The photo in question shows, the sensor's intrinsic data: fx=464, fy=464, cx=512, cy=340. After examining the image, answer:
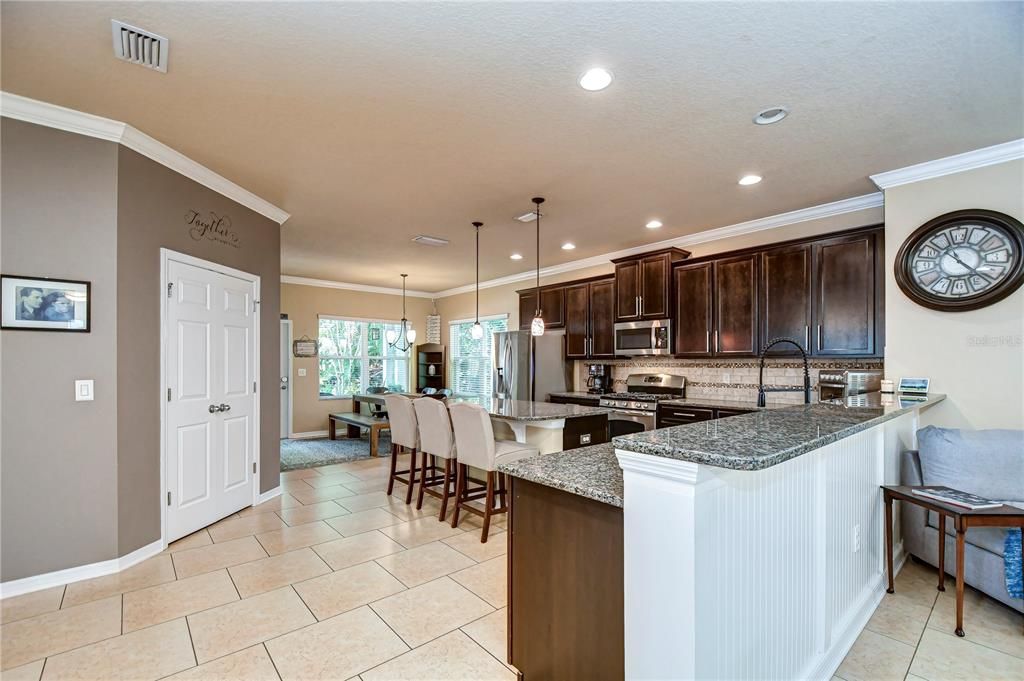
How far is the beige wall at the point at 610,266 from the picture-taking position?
161 inches

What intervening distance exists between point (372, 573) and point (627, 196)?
11.1ft

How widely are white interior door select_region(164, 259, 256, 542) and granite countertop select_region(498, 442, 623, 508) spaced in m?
2.81

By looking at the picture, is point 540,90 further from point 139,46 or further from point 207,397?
point 207,397

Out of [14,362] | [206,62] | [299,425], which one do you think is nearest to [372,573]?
[14,362]

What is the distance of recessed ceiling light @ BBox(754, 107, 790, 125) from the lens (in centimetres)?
256

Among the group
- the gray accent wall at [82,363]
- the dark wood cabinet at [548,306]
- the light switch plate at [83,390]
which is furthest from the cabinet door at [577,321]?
the light switch plate at [83,390]

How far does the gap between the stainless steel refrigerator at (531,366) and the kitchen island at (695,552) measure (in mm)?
4023

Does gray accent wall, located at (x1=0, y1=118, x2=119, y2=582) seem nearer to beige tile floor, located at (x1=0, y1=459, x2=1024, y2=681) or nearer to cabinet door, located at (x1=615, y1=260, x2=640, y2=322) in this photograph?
beige tile floor, located at (x1=0, y1=459, x2=1024, y2=681)

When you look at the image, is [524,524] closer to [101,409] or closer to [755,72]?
[755,72]

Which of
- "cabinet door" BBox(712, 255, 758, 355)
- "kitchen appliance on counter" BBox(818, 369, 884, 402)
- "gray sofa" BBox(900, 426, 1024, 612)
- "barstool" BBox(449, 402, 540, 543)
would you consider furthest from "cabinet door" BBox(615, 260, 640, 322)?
"gray sofa" BBox(900, 426, 1024, 612)

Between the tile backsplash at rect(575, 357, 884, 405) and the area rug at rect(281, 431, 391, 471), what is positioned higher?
the tile backsplash at rect(575, 357, 884, 405)

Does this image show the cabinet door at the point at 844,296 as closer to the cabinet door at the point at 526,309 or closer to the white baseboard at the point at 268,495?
the cabinet door at the point at 526,309

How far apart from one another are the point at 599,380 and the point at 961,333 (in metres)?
3.50

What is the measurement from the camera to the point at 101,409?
2.78 m
